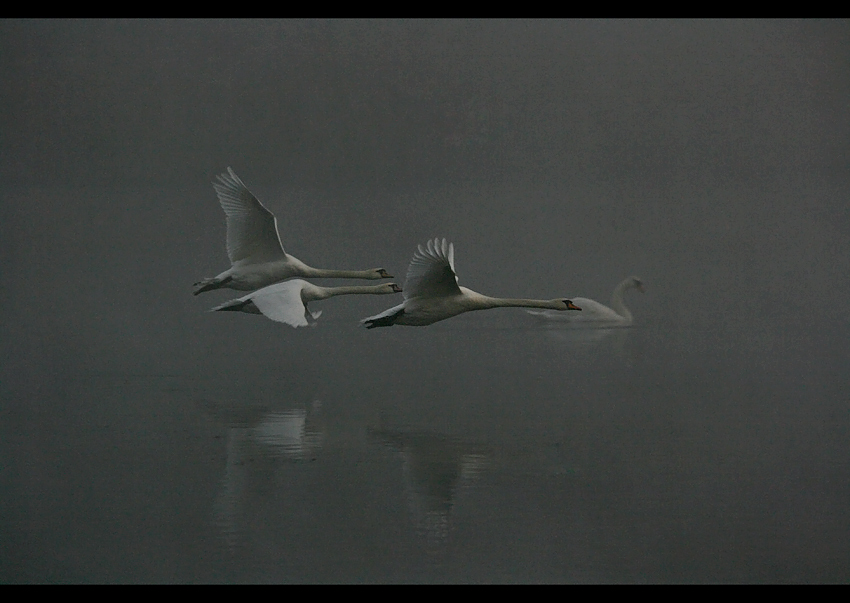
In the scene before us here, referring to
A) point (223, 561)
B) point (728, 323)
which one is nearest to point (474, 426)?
point (223, 561)

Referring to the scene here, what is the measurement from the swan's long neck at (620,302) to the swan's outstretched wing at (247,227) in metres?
4.10

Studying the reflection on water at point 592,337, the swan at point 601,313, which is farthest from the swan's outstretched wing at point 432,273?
the swan at point 601,313

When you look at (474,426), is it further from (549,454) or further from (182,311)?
(182,311)

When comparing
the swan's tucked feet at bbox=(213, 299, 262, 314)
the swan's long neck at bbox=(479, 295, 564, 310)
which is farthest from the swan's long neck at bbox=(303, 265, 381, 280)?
the swan's long neck at bbox=(479, 295, 564, 310)

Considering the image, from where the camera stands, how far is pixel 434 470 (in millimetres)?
6449

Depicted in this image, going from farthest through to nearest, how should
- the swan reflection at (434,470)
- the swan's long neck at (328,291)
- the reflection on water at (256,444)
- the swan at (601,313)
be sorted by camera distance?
the swan at (601,313) < the swan's long neck at (328,291) < the reflection on water at (256,444) < the swan reflection at (434,470)

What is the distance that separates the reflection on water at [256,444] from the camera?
590cm

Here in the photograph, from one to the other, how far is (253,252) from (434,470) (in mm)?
4408

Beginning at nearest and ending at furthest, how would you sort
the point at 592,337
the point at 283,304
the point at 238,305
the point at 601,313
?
the point at 283,304 < the point at 238,305 < the point at 592,337 < the point at 601,313

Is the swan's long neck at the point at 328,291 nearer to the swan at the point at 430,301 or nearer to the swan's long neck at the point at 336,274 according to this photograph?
the swan's long neck at the point at 336,274

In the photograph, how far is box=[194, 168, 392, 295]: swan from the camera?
10.2 m

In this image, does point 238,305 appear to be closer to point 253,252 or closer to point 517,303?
point 253,252

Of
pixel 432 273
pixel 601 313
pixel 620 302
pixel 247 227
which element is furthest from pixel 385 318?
pixel 620 302

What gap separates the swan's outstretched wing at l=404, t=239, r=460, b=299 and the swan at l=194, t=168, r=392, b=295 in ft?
5.71
